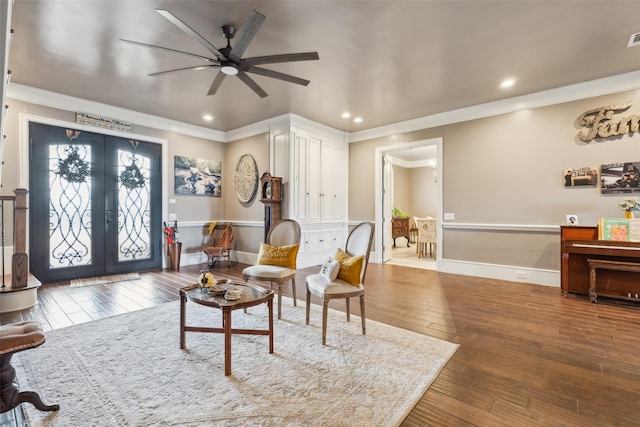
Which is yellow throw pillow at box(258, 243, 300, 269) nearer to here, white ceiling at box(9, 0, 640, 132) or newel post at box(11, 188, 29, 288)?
white ceiling at box(9, 0, 640, 132)

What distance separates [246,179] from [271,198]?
1.14 m

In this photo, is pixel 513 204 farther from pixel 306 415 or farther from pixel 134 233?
pixel 134 233

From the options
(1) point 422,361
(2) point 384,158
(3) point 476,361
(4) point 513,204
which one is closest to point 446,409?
(1) point 422,361

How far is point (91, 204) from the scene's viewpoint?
5176 millimetres

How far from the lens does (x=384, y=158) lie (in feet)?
22.0

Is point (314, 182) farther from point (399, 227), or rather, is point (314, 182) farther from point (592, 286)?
point (592, 286)

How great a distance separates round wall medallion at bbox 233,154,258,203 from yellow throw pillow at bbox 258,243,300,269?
3.13m

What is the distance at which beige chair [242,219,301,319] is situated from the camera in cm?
328

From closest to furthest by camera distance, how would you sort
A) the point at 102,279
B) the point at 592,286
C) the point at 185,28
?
1. the point at 185,28
2. the point at 592,286
3. the point at 102,279

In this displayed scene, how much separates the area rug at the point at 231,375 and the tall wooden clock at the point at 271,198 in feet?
9.99

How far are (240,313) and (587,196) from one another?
501 cm

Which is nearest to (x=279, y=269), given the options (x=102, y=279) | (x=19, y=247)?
(x=19, y=247)

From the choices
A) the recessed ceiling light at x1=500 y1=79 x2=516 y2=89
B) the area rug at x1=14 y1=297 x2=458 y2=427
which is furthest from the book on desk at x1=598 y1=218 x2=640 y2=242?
the area rug at x1=14 y1=297 x2=458 y2=427

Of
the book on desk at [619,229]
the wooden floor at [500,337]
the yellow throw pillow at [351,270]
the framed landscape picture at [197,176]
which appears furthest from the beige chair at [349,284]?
the framed landscape picture at [197,176]
